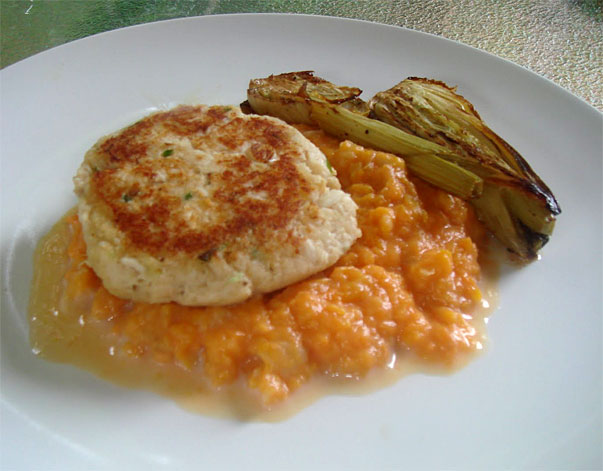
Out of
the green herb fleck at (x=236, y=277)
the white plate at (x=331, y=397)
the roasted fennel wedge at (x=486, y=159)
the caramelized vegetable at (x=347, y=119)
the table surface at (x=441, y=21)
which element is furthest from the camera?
the table surface at (x=441, y=21)

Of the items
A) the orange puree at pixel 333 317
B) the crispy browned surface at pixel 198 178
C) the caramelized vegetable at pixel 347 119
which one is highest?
the caramelized vegetable at pixel 347 119

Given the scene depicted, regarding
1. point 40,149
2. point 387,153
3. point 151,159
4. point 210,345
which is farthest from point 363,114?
point 40,149

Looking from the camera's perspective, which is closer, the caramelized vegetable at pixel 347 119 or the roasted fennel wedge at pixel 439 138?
the roasted fennel wedge at pixel 439 138

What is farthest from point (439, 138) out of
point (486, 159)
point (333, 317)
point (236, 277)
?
point (236, 277)

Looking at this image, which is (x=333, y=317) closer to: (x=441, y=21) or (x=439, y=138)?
(x=439, y=138)

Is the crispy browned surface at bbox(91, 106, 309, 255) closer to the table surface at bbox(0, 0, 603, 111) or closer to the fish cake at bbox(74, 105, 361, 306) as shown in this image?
the fish cake at bbox(74, 105, 361, 306)

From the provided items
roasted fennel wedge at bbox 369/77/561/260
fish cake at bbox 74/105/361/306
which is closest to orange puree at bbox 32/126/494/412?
fish cake at bbox 74/105/361/306

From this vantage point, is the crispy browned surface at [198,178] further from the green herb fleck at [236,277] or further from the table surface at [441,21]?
the table surface at [441,21]

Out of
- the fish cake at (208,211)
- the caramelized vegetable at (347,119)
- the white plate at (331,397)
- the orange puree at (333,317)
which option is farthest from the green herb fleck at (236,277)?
the caramelized vegetable at (347,119)
